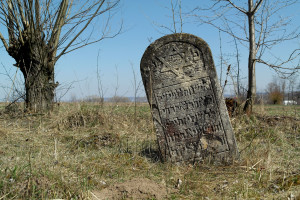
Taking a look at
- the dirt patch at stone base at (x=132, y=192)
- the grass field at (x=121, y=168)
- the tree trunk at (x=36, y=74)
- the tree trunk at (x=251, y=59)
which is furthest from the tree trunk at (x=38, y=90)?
the dirt patch at stone base at (x=132, y=192)

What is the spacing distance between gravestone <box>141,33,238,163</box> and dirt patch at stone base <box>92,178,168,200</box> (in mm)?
1079

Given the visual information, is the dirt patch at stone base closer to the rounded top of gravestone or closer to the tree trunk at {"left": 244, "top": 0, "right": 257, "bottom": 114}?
the rounded top of gravestone

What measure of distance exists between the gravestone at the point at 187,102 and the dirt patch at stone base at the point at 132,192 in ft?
3.54

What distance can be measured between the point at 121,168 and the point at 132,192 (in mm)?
811

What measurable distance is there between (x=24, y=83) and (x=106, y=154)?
467 centimetres

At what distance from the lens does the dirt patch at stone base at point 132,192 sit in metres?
2.61

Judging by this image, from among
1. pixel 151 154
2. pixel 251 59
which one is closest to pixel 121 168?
pixel 151 154

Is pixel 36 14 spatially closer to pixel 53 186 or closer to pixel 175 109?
pixel 175 109

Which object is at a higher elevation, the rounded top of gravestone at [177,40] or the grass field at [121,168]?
the rounded top of gravestone at [177,40]

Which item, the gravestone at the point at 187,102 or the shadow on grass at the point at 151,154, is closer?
the gravestone at the point at 187,102

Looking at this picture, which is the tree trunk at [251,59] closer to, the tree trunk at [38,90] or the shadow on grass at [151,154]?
the shadow on grass at [151,154]

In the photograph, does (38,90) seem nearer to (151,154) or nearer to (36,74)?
(36,74)

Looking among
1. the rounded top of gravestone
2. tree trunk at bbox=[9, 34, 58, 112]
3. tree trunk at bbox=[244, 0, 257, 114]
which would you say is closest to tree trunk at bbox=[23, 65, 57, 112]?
tree trunk at bbox=[9, 34, 58, 112]

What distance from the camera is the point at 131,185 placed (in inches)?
109
